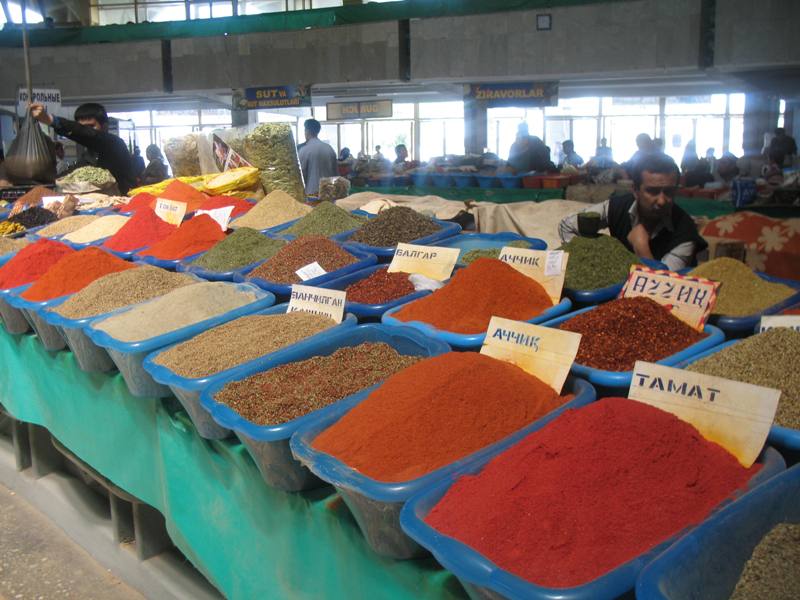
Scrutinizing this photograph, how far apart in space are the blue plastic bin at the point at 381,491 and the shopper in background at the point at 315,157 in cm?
446

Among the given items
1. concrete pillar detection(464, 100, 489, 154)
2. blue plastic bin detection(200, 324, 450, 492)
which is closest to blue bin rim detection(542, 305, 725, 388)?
blue plastic bin detection(200, 324, 450, 492)

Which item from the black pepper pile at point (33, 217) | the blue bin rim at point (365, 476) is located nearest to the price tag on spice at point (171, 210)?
→ the black pepper pile at point (33, 217)

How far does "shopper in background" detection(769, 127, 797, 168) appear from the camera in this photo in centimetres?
437

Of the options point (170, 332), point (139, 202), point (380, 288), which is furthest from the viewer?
point (139, 202)

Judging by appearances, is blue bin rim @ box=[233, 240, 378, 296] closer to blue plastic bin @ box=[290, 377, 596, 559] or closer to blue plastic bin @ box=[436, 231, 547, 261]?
blue plastic bin @ box=[436, 231, 547, 261]

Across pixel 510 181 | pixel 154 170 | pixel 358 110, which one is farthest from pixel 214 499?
pixel 358 110

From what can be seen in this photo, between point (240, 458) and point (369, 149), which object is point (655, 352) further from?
point (369, 149)

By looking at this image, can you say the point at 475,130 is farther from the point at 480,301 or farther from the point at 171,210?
the point at 480,301

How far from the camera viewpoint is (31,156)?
3.36m

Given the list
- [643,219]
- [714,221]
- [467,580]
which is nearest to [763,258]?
[714,221]

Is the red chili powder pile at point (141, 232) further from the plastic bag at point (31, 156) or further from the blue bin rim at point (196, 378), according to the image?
the plastic bag at point (31, 156)

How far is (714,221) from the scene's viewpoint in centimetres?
250

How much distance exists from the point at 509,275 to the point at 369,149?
401 inches

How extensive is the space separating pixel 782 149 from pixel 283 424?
4.25 meters
